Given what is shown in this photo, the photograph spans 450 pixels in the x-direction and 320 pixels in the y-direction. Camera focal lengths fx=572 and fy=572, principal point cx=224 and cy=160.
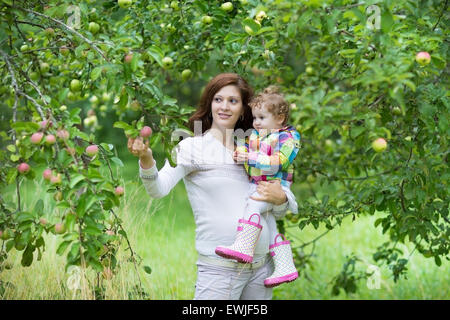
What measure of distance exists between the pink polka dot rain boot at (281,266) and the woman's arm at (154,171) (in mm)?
485

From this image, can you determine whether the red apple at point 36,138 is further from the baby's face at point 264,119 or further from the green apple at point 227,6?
the green apple at point 227,6

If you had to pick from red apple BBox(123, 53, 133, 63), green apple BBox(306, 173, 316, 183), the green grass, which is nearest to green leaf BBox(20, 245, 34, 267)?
the green grass

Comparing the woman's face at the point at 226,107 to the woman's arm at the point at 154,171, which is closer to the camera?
the woman's arm at the point at 154,171

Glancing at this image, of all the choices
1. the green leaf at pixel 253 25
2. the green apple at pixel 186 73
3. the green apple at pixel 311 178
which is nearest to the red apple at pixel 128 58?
the green leaf at pixel 253 25

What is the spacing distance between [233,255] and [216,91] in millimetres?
731

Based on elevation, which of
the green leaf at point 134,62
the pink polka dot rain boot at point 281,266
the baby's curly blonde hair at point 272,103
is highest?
the baby's curly blonde hair at point 272,103

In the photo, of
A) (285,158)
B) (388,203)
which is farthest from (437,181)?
(285,158)

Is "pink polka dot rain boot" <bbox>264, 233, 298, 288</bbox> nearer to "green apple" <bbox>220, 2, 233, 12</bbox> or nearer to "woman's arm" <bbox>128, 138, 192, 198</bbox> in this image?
"woman's arm" <bbox>128, 138, 192, 198</bbox>

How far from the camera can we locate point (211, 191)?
2.30m

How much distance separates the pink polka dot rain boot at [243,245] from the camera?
7.08 feet

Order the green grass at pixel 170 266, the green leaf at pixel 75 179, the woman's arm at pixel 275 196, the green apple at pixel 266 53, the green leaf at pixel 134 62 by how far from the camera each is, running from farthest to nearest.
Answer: the green grass at pixel 170 266, the green apple at pixel 266 53, the woman's arm at pixel 275 196, the green leaf at pixel 134 62, the green leaf at pixel 75 179

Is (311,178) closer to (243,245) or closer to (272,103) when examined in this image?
(272,103)
